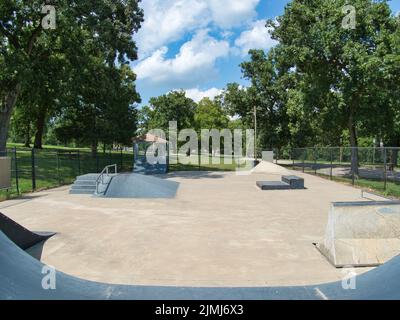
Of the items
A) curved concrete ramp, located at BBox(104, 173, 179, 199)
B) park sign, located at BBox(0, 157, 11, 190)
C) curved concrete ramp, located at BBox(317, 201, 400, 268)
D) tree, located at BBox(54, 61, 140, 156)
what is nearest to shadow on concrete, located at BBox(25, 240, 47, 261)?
curved concrete ramp, located at BBox(317, 201, 400, 268)

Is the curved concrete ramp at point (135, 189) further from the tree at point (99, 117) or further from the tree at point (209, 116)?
the tree at point (209, 116)

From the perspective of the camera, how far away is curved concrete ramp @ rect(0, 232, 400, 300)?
4.14 m

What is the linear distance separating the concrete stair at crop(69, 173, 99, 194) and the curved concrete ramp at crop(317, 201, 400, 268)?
39.0 ft

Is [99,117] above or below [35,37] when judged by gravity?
below

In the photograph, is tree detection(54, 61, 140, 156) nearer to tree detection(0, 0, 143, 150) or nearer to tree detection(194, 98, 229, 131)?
tree detection(0, 0, 143, 150)

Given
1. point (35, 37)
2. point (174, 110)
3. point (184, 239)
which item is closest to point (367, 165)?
point (184, 239)

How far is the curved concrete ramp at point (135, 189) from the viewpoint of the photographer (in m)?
15.1

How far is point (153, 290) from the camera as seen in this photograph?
484 centimetres

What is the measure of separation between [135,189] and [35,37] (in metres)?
15.5

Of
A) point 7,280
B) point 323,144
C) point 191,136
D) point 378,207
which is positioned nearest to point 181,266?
point 7,280

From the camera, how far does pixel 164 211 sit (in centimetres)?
1173

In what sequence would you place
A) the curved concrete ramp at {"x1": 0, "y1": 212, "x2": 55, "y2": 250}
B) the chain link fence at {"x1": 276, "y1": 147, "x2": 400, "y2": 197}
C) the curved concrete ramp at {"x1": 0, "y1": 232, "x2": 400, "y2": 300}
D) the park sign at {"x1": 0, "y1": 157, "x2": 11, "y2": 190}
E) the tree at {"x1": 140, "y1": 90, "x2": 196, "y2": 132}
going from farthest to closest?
the tree at {"x1": 140, "y1": 90, "x2": 196, "y2": 132} → the chain link fence at {"x1": 276, "y1": 147, "x2": 400, "y2": 197} → the park sign at {"x1": 0, "y1": 157, "x2": 11, "y2": 190} → the curved concrete ramp at {"x1": 0, "y1": 212, "x2": 55, "y2": 250} → the curved concrete ramp at {"x1": 0, "y1": 232, "x2": 400, "y2": 300}

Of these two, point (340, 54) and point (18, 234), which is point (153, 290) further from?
point (340, 54)

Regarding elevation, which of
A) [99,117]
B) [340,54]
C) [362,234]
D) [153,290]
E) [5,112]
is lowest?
[153,290]
